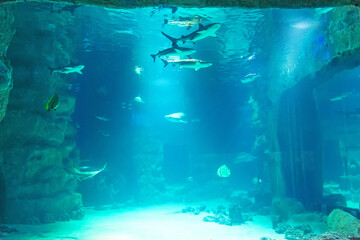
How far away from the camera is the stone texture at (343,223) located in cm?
727

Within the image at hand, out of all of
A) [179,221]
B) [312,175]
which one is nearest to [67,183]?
[179,221]

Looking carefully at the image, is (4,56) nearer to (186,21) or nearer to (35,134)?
(35,134)

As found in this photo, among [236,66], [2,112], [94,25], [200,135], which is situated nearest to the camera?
[2,112]

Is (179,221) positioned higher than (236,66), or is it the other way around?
(236,66)

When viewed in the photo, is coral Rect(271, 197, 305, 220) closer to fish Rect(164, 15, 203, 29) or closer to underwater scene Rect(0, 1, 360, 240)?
underwater scene Rect(0, 1, 360, 240)

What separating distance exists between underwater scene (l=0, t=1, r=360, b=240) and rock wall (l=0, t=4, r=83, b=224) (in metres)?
0.05

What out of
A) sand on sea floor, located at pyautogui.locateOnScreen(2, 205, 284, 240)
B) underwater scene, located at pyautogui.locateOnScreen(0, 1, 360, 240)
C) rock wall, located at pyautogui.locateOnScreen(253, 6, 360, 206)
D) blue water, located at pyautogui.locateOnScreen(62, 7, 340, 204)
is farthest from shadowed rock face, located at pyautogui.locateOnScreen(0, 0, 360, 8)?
sand on sea floor, located at pyautogui.locateOnScreen(2, 205, 284, 240)

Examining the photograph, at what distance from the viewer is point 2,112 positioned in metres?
7.14

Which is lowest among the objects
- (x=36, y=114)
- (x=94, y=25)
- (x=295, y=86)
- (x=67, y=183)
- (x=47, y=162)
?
(x=67, y=183)

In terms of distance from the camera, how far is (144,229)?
41.9 feet

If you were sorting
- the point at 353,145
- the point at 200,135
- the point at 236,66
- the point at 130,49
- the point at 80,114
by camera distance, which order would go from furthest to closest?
1. the point at 200,135
2. the point at 353,145
3. the point at 236,66
4. the point at 80,114
5. the point at 130,49

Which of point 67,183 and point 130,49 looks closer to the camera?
point 67,183

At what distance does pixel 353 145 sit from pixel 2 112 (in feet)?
105

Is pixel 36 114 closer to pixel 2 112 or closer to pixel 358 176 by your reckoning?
pixel 2 112
